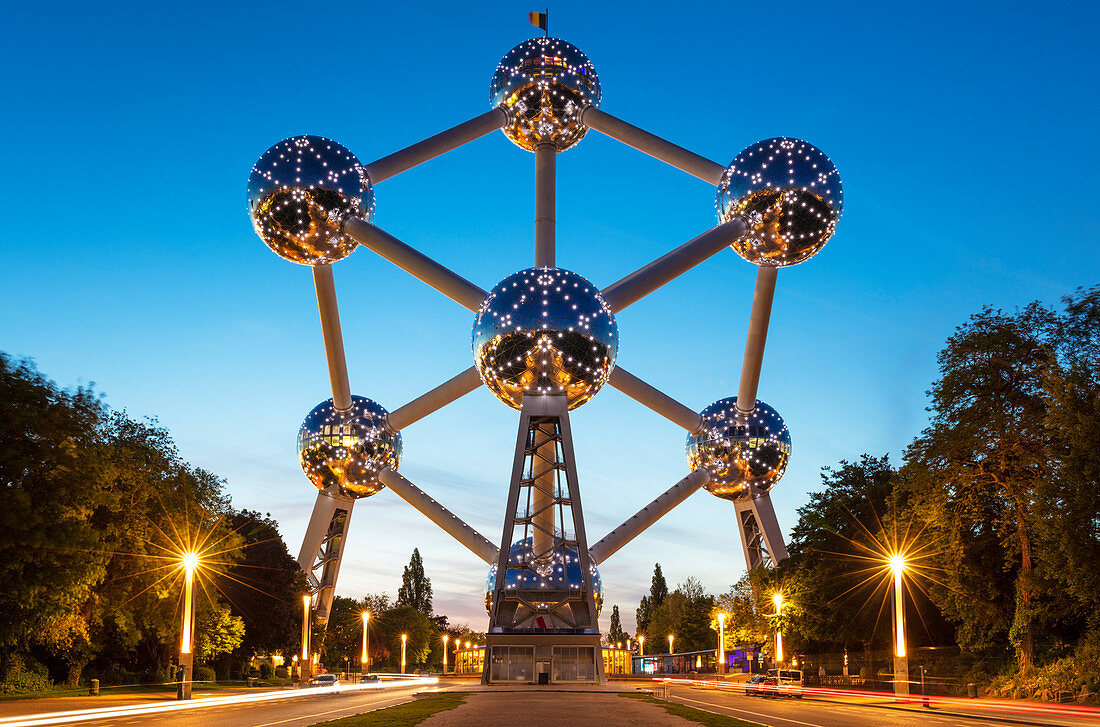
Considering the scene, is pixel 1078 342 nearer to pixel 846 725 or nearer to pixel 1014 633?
pixel 1014 633

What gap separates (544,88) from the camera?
135 feet

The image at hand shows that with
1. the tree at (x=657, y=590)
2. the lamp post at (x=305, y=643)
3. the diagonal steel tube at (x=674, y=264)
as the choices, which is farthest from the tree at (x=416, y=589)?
the diagonal steel tube at (x=674, y=264)

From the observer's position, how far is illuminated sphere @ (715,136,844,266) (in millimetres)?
37250

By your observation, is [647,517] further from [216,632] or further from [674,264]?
[216,632]

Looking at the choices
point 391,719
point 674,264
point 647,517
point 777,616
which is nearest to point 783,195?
point 674,264

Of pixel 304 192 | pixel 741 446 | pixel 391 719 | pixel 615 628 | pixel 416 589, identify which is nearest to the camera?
pixel 391 719

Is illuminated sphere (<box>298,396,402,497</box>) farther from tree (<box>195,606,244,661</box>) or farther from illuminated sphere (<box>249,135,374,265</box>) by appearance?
illuminated sphere (<box>249,135,374,265</box>)

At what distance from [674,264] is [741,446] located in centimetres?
1371

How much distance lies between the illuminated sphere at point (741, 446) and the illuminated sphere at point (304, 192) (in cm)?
2074

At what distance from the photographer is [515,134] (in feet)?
139

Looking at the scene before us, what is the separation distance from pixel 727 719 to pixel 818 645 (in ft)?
131

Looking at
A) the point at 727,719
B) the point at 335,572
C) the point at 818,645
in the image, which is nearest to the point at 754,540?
the point at 818,645

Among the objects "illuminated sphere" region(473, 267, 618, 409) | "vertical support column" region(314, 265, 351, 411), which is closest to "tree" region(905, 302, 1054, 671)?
"illuminated sphere" region(473, 267, 618, 409)

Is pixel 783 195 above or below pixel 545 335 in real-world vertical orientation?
above
